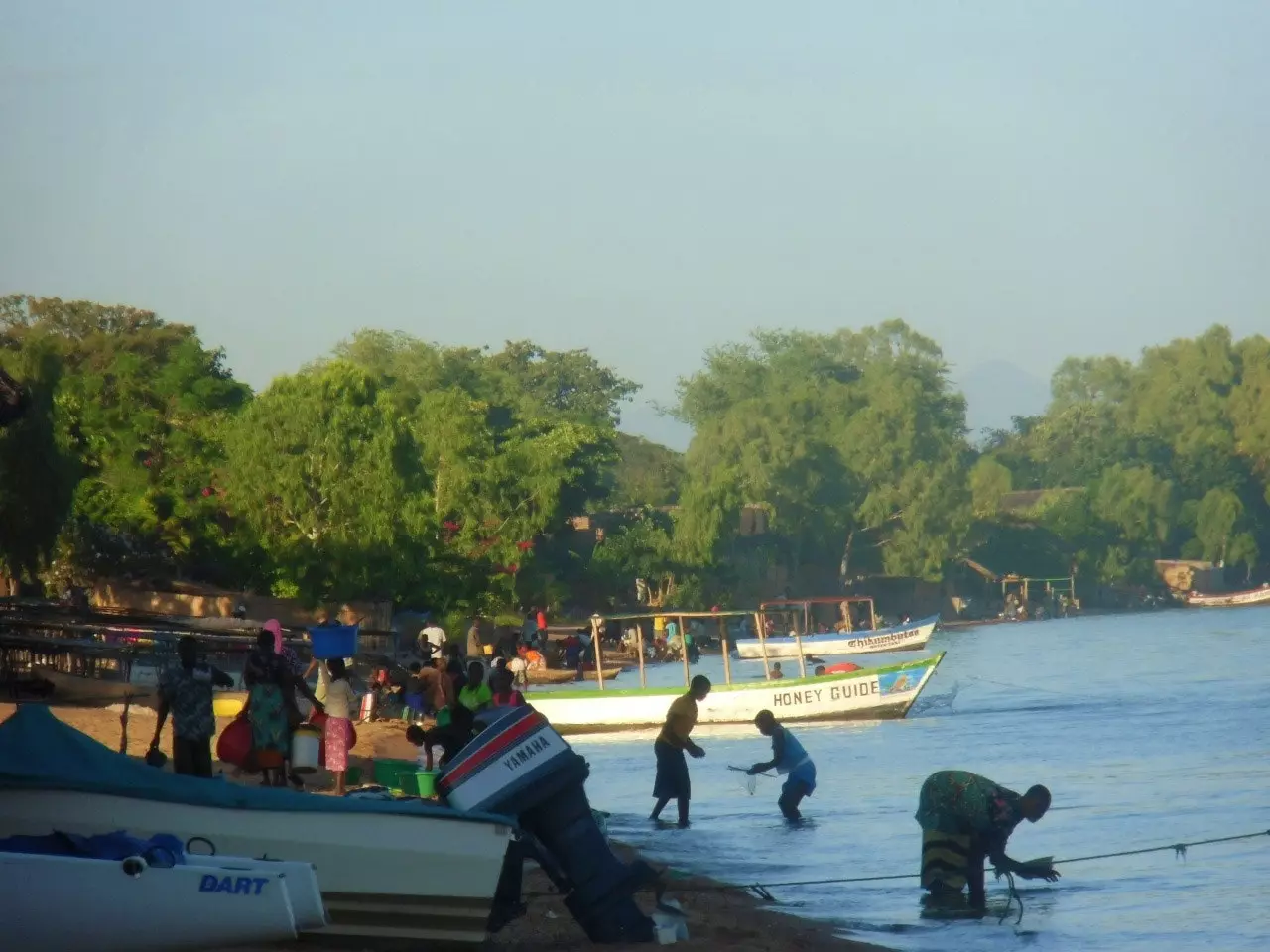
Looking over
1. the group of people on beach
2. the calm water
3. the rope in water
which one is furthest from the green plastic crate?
the group of people on beach

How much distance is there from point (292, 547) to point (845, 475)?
52.1 metres

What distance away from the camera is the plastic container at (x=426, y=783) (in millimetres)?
14172

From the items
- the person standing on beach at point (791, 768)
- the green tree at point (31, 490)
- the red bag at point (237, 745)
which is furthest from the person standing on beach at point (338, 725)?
the green tree at point (31, 490)

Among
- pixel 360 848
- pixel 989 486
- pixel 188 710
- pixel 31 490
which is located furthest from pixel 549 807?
pixel 989 486

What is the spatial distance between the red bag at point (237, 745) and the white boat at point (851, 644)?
42.4 metres

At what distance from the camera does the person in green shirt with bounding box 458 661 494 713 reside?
1762 cm

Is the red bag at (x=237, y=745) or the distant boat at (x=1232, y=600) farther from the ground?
the distant boat at (x=1232, y=600)

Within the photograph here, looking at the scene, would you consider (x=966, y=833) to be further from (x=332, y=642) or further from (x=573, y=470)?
(x=573, y=470)

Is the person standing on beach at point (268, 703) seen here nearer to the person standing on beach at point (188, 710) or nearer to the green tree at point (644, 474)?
the person standing on beach at point (188, 710)

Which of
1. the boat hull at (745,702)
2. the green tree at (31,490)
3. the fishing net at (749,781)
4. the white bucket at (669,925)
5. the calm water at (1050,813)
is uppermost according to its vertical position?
the green tree at (31,490)

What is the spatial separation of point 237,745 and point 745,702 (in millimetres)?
15446

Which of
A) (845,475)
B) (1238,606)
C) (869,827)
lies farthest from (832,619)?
(869,827)

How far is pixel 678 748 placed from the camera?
17.1 m

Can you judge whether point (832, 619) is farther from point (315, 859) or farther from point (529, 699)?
point (315, 859)
